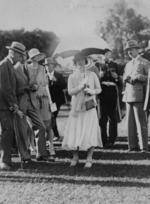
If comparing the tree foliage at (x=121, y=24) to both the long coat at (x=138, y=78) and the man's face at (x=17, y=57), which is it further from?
the man's face at (x=17, y=57)

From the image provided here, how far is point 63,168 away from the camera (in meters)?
8.33

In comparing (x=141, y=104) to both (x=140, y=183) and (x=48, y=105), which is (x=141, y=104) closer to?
(x=48, y=105)

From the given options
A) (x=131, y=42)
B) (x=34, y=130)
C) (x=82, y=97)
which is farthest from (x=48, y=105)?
(x=131, y=42)

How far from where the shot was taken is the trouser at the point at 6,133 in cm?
831

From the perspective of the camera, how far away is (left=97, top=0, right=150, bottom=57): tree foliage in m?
55.1

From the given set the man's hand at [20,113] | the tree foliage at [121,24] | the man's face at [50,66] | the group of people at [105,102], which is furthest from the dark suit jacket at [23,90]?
the tree foliage at [121,24]

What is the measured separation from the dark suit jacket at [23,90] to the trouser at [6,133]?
0.51m

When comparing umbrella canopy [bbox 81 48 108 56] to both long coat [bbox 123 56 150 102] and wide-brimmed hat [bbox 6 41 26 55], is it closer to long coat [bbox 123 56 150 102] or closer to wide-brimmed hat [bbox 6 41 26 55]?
long coat [bbox 123 56 150 102]

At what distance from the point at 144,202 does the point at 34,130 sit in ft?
12.5

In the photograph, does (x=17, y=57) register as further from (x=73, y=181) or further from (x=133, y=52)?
(x=133, y=52)

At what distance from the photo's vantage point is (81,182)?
7.14 metres

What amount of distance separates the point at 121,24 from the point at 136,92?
4891 centimetres

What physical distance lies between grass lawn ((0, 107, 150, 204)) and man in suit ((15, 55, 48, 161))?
397 millimetres

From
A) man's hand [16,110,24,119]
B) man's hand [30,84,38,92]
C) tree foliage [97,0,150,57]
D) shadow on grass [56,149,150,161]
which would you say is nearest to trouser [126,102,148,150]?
shadow on grass [56,149,150,161]
